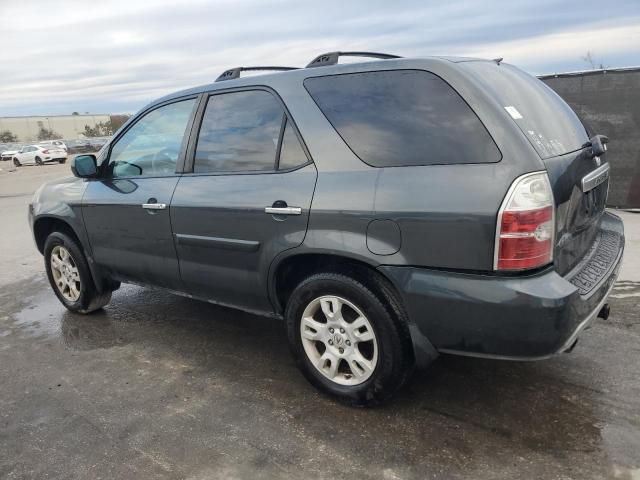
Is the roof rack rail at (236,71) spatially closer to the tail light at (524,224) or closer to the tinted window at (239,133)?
the tinted window at (239,133)

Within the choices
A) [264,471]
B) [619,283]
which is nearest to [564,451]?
[264,471]

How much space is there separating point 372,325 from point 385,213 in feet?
1.91

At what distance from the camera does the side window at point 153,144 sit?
383cm

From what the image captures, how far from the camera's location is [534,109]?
9.48 ft

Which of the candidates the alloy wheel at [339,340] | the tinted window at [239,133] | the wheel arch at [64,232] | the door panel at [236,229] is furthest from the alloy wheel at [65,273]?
the alloy wheel at [339,340]

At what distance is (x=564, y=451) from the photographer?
258cm

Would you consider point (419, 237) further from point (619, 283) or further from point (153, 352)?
point (619, 283)

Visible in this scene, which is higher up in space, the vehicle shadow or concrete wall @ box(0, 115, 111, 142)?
concrete wall @ box(0, 115, 111, 142)

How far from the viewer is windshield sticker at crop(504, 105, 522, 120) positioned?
262 cm

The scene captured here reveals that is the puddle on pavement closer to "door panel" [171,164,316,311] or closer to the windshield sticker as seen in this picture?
"door panel" [171,164,316,311]

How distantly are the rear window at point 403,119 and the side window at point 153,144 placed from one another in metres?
1.21

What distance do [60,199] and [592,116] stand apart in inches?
248

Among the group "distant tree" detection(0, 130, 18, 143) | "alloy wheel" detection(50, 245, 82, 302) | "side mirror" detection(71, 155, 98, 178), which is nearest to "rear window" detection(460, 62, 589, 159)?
"side mirror" detection(71, 155, 98, 178)

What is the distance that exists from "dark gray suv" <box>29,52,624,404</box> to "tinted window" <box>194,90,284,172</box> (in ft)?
0.03
